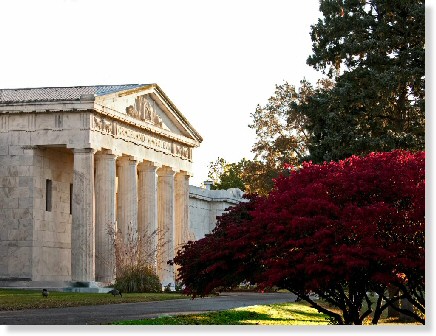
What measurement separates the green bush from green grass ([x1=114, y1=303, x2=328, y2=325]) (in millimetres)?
9225

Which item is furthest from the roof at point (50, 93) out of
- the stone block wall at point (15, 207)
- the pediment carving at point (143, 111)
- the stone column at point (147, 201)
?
the stone column at point (147, 201)

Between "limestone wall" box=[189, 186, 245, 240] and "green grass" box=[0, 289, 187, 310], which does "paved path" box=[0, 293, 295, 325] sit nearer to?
"green grass" box=[0, 289, 187, 310]

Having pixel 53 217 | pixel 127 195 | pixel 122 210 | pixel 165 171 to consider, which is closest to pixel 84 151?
pixel 53 217

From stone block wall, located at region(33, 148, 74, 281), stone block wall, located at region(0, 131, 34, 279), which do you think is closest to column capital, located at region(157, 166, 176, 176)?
stone block wall, located at region(33, 148, 74, 281)

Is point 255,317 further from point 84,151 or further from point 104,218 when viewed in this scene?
point 104,218

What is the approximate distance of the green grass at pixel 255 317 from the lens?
2234 cm

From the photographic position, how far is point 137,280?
140ft

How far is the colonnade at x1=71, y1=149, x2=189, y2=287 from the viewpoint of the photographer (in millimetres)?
43812

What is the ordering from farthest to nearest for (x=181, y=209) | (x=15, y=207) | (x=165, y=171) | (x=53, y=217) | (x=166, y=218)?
(x=181, y=209) → (x=165, y=171) → (x=166, y=218) → (x=53, y=217) → (x=15, y=207)

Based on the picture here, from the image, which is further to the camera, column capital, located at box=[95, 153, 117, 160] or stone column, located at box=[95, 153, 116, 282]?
column capital, located at box=[95, 153, 117, 160]

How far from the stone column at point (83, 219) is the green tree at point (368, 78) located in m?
10.8

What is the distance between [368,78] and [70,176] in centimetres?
1902

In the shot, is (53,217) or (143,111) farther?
(143,111)

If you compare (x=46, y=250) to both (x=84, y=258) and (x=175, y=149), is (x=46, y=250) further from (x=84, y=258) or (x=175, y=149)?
(x=175, y=149)
